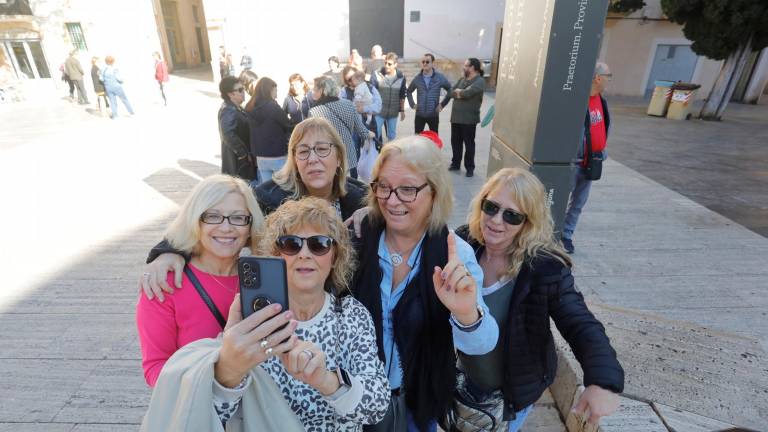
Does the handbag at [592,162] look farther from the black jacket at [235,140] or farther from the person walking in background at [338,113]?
the black jacket at [235,140]

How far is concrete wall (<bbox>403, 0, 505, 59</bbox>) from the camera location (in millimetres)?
19812

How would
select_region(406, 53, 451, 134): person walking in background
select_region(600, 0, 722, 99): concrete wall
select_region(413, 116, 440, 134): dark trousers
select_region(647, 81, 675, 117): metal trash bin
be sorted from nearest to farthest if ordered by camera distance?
select_region(406, 53, 451, 134): person walking in background
select_region(413, 116, 440, 134): dark trousers
select_region(647, 81, 675, 117): metal trash bin
select_region(600, 0, 722, 99): concrete wall

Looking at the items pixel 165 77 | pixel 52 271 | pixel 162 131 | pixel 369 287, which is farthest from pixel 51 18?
pixel 369 287

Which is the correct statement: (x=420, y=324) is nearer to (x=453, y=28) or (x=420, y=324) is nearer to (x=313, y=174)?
(x=313, y=174)

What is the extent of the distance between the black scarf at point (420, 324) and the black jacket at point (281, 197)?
74 centimetres

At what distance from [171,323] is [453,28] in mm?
21574

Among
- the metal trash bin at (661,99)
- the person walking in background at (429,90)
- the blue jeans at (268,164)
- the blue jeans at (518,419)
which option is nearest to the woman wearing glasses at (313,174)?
the blue jeans at (518,419)

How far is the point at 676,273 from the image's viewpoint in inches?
165

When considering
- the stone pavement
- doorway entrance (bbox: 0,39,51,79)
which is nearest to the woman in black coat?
the stone pavement

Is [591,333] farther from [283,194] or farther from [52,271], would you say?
[52,271]

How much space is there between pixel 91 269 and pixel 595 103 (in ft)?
19.2

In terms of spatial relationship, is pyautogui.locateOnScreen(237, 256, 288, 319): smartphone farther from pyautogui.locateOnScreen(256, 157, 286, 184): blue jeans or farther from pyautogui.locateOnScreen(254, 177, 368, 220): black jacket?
pyautogui.locateOnScreen(256, 157, 286, 184): blue jeans

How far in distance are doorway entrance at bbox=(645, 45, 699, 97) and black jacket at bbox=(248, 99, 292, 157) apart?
68.9 ft

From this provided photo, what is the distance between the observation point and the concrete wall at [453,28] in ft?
65.0
